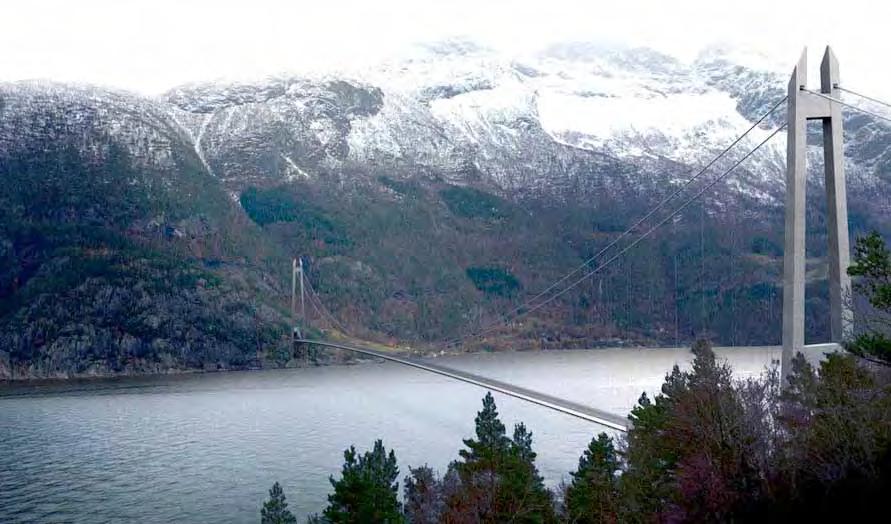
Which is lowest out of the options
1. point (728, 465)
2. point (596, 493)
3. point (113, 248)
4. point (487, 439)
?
point (596, 493)

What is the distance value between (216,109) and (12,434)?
5438 inches

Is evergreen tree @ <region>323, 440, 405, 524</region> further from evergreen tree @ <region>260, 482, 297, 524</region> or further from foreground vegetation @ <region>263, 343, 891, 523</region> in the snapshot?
evergreen tree @ <region>260, 482, 297, 524</region>

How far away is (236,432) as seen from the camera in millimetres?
46188

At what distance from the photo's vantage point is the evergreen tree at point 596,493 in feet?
53.7

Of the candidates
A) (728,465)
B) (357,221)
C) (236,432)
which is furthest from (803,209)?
(357,221)

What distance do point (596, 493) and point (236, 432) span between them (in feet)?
107

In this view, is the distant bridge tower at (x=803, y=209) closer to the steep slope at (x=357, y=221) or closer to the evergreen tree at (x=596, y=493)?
the evergreen tree at (x=596, y=493)

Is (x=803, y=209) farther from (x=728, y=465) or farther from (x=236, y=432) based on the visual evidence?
(x=236, y=432)

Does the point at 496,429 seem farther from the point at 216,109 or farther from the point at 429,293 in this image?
the point at 216,109

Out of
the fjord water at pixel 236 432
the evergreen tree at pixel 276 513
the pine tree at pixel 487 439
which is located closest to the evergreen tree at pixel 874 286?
the pine tree at pixel 487 439

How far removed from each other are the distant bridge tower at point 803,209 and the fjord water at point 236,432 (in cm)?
1730

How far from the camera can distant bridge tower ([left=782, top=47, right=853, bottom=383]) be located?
1216cm

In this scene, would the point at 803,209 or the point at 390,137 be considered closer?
the point at 803,209

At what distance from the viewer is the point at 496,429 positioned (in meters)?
23.0
